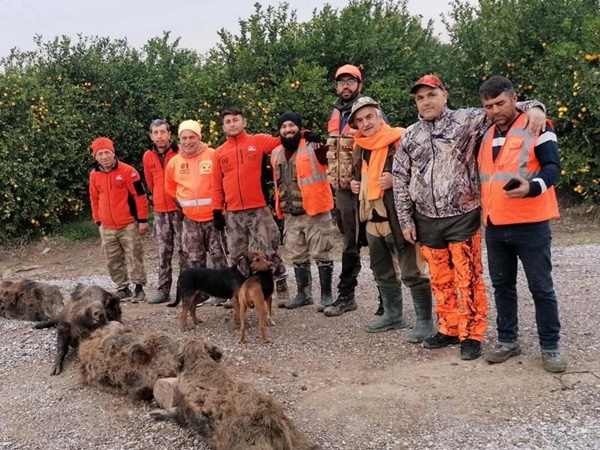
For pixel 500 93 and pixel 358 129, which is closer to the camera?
pixel 500 93

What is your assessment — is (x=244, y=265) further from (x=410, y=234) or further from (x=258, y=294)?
(x=410, y=234)

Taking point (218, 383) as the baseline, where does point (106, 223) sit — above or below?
above

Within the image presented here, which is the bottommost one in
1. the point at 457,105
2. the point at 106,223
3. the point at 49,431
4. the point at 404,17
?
the point at 49,431

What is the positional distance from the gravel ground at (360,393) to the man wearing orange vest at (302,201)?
629 millimetres

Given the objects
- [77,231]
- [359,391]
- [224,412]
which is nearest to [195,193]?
[359,391]

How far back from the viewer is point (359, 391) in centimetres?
448

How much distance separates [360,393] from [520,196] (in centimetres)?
177

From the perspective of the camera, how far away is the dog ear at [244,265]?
5.79 meters

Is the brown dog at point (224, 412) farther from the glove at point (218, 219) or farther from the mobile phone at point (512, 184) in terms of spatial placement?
the glove at point (218, 219)

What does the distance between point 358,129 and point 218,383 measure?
2611mm

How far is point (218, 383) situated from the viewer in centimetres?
402

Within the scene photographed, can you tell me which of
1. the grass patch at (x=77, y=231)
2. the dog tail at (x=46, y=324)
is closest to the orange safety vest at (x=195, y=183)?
the dog tail at (x=46, y=324)

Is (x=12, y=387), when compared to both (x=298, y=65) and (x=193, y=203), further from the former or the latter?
(x=298, y=65)

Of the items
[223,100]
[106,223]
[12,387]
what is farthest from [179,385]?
[223,100]
